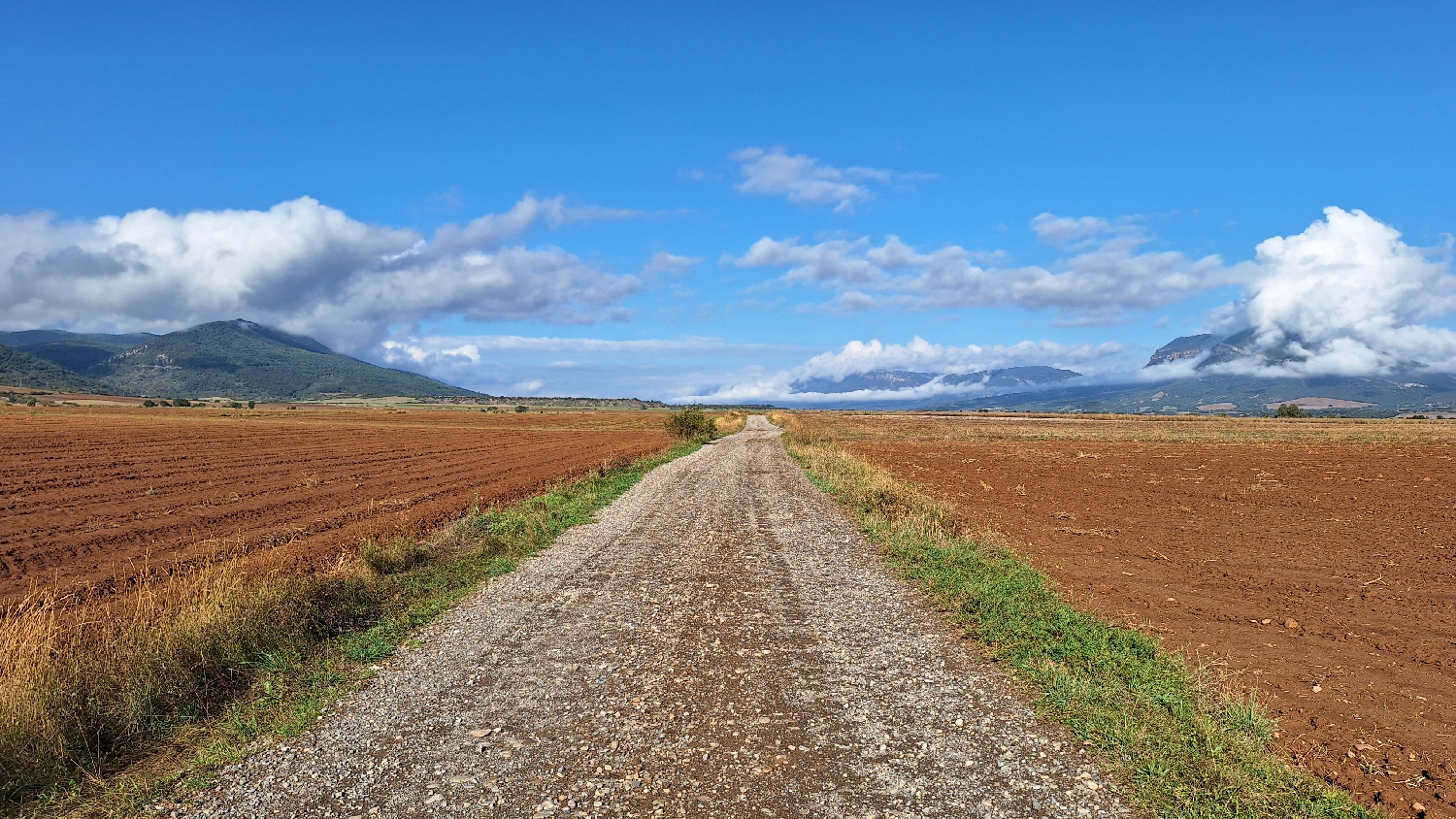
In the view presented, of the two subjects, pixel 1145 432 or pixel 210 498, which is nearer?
pixel 210 498

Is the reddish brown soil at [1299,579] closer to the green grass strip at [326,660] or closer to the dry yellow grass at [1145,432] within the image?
the green grass strip at [326,660]

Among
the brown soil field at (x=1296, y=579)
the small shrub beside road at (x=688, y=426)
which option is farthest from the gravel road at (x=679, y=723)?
the small shrub beside road at (x=688, y=426)

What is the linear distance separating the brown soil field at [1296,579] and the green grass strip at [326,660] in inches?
374

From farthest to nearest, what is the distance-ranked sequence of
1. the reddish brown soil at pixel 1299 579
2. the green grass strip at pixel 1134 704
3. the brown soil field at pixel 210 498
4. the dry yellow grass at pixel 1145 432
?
the dry yellow grass at pixel 1145 432, the brown soil field at pixel 210 498, the reddish brown soil at pixel 1299 579, the green grass strip at pixel 1134 704

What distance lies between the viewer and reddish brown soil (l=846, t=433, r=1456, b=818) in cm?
682

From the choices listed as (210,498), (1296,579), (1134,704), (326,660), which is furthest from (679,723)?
(210,498)

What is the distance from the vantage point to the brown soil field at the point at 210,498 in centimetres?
1504

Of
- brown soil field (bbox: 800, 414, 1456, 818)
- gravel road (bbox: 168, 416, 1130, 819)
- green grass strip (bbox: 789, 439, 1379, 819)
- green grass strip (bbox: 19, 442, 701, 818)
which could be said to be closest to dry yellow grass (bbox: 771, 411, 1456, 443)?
brown soil field (bbox: 800, 414, 1456, 818)

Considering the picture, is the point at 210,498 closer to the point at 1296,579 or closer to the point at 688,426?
the point at 1296,579

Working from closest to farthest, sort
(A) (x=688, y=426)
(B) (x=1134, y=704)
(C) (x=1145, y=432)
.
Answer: (B) (x=1134, y=704) < (A) (x=688, y=426) < (C) (x=1145, y=432)

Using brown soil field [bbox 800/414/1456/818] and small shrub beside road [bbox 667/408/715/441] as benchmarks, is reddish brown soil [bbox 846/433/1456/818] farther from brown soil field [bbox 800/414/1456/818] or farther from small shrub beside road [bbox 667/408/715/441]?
small shrub beside road [bbox 667/408/715/441]

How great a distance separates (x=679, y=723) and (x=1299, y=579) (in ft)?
41.3

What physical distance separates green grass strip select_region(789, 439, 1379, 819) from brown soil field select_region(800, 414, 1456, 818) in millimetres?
545

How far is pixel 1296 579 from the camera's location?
43.1 ft
